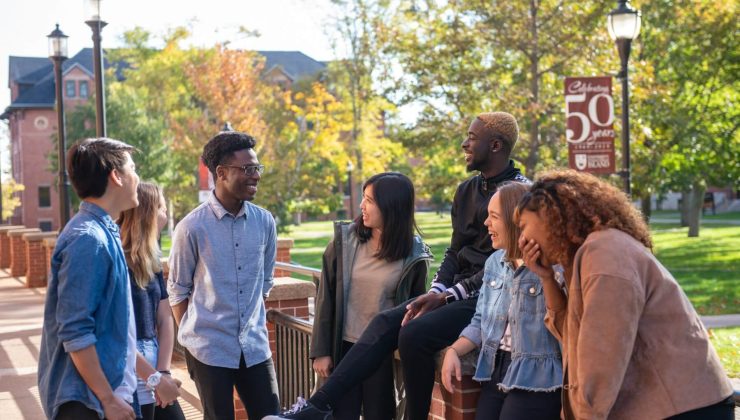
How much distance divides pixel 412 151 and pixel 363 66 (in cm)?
1880

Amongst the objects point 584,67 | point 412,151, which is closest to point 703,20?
point 584,67

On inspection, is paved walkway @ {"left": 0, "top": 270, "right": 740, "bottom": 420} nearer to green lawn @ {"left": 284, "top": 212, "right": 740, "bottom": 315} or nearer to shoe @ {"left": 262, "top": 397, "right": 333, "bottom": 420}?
green lawn @ {"left": 284, "top": 212, "right": 740, "bottom": 315}

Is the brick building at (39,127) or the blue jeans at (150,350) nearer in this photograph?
the blue jeans at (150,350)

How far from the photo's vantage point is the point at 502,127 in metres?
4.93

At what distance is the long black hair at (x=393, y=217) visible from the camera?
187 inches


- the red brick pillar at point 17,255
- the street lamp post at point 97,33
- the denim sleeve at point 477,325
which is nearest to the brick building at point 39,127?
the red brick pillar at point 17,255

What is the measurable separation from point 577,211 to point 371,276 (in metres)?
1.85

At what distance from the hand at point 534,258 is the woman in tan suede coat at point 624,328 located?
11 centimetres

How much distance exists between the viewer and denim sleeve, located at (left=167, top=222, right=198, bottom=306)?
197 inches

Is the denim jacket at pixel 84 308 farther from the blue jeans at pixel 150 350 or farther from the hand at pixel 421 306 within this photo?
the hand at pixel 421 306

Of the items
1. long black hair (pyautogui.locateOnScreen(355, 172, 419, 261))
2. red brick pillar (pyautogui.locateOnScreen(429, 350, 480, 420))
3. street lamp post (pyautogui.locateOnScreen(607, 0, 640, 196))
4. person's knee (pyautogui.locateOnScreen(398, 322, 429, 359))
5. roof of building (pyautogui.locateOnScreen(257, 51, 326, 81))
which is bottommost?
red brick pillar (pyautogui.locateOnScreen(429, 350, 480, 420))

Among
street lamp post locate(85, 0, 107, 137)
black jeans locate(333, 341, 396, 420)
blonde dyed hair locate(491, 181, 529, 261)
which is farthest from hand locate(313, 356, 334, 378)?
street lamp post locate(85, 0, 107, 137)

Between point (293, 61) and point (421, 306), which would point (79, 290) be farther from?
point (293, 61)

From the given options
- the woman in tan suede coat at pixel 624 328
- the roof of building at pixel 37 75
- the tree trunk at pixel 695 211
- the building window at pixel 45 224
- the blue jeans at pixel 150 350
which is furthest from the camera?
the roof of building at pixel 37 75
